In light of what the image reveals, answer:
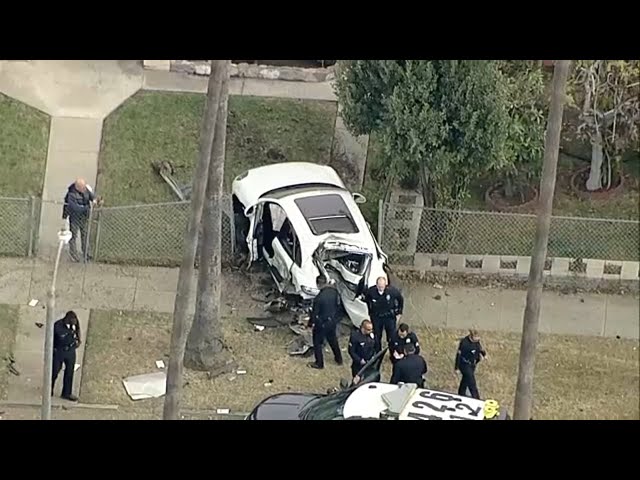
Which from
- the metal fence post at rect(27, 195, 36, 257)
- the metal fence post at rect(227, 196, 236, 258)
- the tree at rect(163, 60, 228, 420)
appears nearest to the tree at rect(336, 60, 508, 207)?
the metal fence post at rect(227, 196, 236, 258)

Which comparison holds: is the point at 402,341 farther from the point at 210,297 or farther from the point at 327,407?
the point at 210,297

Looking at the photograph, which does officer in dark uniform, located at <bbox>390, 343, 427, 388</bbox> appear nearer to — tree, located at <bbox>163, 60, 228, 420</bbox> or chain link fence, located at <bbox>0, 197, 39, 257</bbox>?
tree, located at <bbox>163, 60, 228, 420</bbox>

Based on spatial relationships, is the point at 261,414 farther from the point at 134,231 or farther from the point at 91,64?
the point at 91,64

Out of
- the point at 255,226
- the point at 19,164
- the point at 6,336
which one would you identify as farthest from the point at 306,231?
the point at 19,164
